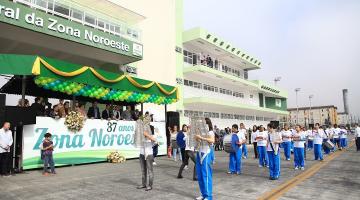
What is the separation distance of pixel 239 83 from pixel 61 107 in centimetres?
3363

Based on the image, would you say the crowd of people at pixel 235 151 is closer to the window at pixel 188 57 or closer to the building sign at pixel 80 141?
the building sign at pixel 80 141

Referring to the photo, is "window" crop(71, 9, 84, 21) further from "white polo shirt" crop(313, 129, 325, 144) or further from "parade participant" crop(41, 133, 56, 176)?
"white polo shirt" crop(313, 129, 325, 144)

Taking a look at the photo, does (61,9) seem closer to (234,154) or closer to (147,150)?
(234,154)

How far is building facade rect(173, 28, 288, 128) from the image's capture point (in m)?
33.3

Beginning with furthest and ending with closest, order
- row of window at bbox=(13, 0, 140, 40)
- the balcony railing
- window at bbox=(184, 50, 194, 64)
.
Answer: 1. the balcony railing
2. window at bbox=(184, 50, 194, 64)
3. row of window at bbox=(13, 0, 140, 40)

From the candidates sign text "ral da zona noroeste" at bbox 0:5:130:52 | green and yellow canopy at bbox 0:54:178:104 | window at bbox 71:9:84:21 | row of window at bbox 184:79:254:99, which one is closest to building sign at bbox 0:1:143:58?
sign text "ral da zona noroeste" at bbox 0:5:130:52

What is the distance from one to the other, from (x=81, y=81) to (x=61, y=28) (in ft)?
17.4

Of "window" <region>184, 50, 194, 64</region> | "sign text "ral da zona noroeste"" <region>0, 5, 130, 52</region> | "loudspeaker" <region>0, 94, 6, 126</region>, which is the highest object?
"window" <region>184, 50, 194, 64</region>

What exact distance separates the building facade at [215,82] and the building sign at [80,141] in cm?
1540

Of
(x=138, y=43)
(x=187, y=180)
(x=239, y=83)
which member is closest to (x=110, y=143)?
(x=187, y=180)

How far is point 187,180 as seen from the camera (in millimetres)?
9367

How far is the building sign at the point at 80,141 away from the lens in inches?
459

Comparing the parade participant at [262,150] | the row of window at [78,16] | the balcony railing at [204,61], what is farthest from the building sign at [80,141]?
the balcony railing at [204,61]

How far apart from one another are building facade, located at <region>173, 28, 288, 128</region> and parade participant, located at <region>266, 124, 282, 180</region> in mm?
20298
